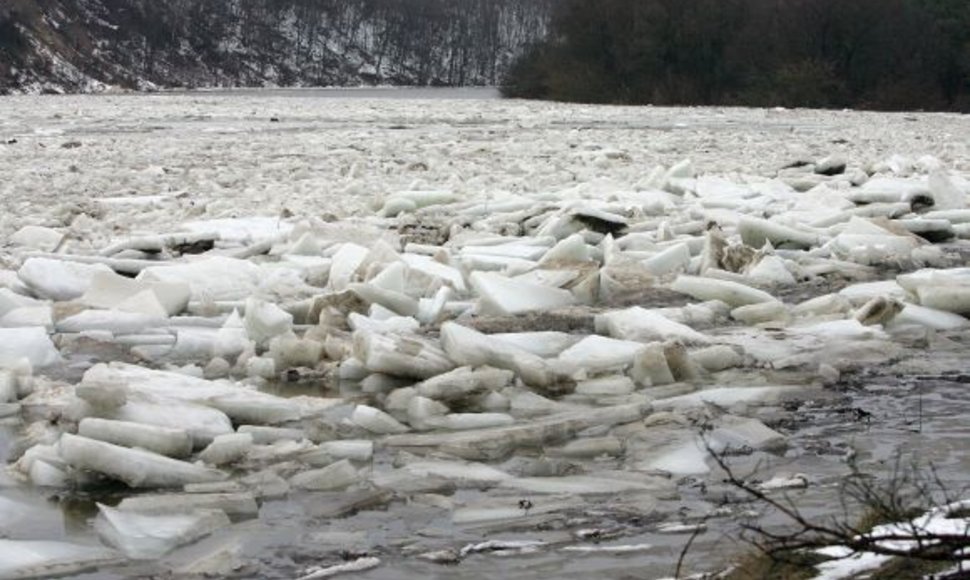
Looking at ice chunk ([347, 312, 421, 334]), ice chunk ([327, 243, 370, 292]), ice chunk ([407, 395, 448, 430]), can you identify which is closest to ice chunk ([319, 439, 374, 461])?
ice chunk ([407, 395, 448, 430])

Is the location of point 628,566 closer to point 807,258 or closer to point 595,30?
point 807,258

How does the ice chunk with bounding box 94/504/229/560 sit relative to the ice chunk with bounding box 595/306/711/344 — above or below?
below

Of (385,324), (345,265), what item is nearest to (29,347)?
(385,324)

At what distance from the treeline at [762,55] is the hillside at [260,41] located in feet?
97.5

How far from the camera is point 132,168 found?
11.2m

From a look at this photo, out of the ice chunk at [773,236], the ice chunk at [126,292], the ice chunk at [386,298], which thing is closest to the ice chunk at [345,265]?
the ice chunk at [386,298]

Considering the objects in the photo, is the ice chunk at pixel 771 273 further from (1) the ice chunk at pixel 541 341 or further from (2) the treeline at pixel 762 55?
(2) the treeline at pixel 762 55

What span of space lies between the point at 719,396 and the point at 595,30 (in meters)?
42.4

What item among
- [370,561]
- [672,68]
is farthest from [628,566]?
[672,68]

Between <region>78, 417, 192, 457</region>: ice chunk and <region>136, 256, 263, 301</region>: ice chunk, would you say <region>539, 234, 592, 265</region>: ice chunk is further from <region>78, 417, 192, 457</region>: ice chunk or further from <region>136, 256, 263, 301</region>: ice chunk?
<region>78, 417, 192, 457</region>: ice chunk

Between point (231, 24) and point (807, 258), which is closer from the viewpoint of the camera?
point (807, 258)

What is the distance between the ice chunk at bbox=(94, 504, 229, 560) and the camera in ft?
9.09

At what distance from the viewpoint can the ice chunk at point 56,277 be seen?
553 cm

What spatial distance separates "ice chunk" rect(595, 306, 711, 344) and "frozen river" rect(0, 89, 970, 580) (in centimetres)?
2
